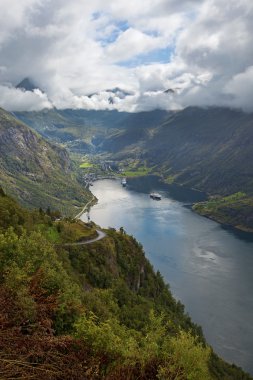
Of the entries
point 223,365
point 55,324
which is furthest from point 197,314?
point 55,324

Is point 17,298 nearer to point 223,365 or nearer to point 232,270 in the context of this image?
point 223,365

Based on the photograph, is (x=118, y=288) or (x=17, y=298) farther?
(x=118, y=288)

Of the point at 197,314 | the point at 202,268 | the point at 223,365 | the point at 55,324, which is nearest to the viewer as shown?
the point at 55,324

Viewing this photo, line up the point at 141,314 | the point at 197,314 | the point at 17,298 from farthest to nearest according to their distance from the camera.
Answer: the point at 197,314, the point at 141,314, the point at 17,298

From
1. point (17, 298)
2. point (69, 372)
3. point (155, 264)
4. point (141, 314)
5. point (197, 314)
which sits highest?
point (155, 264)

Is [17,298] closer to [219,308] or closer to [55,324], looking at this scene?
[55,324]

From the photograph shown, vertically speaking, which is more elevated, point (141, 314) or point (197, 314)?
point (197, 314)

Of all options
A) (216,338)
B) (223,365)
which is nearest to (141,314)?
(223,365)
